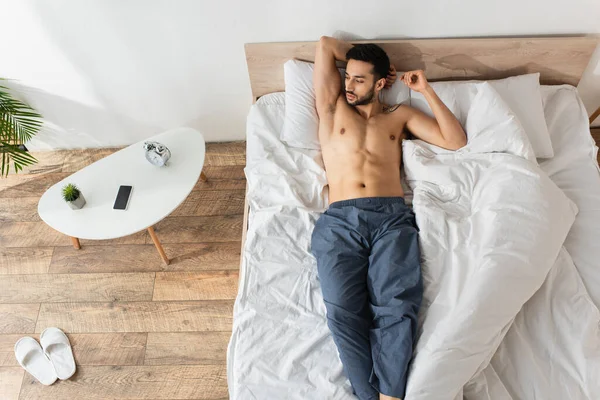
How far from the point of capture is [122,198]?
209cm

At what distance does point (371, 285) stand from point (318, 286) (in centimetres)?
20

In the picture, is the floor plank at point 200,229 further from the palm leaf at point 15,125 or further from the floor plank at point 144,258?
the palm leaf at point 15,125

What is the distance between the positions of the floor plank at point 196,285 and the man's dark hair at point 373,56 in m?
1.15

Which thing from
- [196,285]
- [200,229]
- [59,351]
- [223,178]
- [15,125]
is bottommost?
[59,351]

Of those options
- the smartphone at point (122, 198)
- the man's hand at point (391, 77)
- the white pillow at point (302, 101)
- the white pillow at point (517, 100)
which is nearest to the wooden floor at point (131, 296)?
the smartphone at point (122, 198)

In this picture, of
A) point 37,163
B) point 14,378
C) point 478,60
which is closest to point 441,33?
point 478,60

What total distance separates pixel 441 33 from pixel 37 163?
2.30 metres

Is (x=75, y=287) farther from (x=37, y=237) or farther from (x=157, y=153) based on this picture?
(x=157, y=153)

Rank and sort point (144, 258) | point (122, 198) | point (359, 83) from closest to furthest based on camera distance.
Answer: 1. point (359, 83)
2. point (122, 198)
3. point (144, 258)

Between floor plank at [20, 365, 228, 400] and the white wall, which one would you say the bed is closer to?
the white wall

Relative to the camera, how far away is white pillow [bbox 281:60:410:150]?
82.2 inches

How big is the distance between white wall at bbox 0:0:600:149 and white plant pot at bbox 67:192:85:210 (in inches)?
24.3

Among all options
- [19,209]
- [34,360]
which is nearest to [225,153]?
[19,209]

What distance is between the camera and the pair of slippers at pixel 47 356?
209 centimetres
